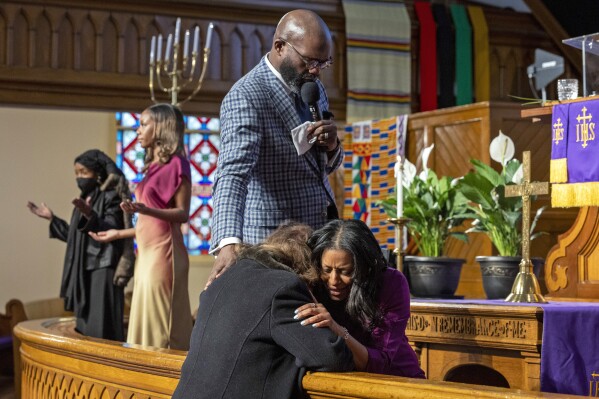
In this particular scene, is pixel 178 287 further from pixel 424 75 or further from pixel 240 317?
pixel 424 75

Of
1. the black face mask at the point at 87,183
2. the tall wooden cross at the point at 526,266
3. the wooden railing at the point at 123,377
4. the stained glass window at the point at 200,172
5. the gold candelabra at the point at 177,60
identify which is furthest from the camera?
the stained glass window at the point at 200,172

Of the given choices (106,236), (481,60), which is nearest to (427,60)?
(481,60)

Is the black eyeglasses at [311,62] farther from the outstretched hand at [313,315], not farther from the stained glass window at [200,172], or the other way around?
the stained glass window at [200,172]

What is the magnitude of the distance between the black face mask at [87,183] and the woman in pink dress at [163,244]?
2.35ft

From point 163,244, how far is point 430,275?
1.31 meters

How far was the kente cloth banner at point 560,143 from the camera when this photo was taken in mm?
4781

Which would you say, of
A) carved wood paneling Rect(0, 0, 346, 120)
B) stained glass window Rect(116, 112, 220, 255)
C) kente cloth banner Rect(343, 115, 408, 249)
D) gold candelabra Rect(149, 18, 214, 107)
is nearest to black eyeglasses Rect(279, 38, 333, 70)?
gold candelabra Rect(149, 18, 214, 107)

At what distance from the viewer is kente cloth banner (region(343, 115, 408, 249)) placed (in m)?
10.1

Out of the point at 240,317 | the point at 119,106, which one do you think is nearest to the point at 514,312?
the point at 240,317

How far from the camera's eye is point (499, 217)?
5.09 metres

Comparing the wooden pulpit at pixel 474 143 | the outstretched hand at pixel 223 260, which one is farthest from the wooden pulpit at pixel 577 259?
the wooden pulpit at pixel 474 143

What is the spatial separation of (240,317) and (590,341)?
1746mm

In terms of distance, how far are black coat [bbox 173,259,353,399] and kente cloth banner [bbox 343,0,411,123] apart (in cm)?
831

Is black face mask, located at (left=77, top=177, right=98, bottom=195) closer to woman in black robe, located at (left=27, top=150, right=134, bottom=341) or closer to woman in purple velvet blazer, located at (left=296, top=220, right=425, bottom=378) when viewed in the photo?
woman in black robe, located at (left=27, top=150, right=134, bottom=341)
